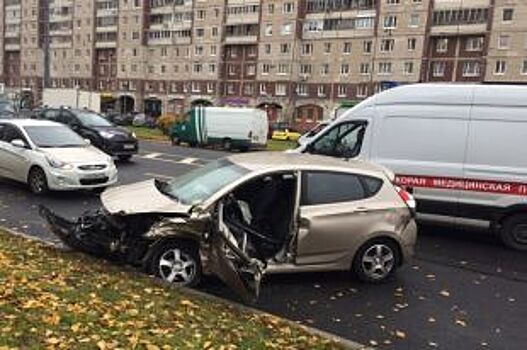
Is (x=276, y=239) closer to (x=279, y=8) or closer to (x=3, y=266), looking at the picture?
(x=3, y=266)

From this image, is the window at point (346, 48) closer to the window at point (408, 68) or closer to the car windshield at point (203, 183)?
the window at point (408, 68)

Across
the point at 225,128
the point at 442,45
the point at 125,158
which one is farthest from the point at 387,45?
the point at 125,158

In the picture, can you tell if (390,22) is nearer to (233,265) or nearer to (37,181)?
(37,181)

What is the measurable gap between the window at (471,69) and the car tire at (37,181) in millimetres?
57195

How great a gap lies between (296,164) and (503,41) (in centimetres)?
5901

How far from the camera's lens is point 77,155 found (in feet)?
41.6

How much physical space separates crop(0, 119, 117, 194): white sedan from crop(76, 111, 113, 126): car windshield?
748cm

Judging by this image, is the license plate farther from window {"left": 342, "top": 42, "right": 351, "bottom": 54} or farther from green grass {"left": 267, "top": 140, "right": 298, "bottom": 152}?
window {"left": 342, "top": 42, "right": 351, "bottom": 54}

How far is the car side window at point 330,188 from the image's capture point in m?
7.10

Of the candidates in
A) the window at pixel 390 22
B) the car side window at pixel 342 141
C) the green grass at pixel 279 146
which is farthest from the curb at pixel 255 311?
the window at pixel 390 22

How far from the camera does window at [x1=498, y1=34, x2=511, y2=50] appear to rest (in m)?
59.5

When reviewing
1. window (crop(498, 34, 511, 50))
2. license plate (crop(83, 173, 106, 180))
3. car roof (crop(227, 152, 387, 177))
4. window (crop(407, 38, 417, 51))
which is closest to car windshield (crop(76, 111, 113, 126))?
license plate (crop(83, 173, 106, 180))

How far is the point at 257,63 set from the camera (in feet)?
253

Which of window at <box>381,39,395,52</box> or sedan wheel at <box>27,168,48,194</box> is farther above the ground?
window at <box>381,39,395,52</box>
